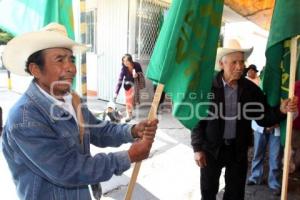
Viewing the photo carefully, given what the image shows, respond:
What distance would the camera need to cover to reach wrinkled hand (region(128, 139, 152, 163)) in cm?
186

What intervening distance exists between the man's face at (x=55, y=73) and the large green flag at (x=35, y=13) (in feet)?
4.64

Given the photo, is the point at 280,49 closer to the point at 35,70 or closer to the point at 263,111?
the point at 263,111

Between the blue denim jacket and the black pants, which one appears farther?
the black pants

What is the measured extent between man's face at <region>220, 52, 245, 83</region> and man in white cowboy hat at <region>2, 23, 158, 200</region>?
1257 millimetres

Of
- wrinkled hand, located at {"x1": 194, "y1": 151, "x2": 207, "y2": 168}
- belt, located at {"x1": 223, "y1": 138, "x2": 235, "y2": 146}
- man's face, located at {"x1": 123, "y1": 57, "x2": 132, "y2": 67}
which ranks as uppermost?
man's face, located at {"x1": 123, "y1": 57, "x2": 132, "y2": 67}

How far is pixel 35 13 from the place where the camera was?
128 inches

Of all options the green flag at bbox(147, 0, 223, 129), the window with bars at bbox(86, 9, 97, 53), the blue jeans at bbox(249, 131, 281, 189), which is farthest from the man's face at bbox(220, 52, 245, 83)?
the window with bars at bbox(86, 9, 97, 53)

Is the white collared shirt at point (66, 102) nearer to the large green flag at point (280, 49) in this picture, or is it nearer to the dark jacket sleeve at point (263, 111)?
the large green flag at point (280, 49)

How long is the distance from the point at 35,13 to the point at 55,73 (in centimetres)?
165

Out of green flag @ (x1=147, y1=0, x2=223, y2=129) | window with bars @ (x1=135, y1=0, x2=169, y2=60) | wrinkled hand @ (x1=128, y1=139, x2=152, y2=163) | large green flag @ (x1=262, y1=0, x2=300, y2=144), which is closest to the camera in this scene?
wrinkled hand @ (x1=128, y1=139, x2=152, y2=163)

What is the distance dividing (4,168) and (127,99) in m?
4.27

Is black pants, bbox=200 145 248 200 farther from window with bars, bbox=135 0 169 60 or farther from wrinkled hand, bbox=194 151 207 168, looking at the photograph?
window with bars, bbox=135 0 169 60

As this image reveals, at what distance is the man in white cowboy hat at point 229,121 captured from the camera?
9.97 feet

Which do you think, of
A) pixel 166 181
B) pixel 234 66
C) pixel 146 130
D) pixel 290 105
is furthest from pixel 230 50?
pixel 166 181
